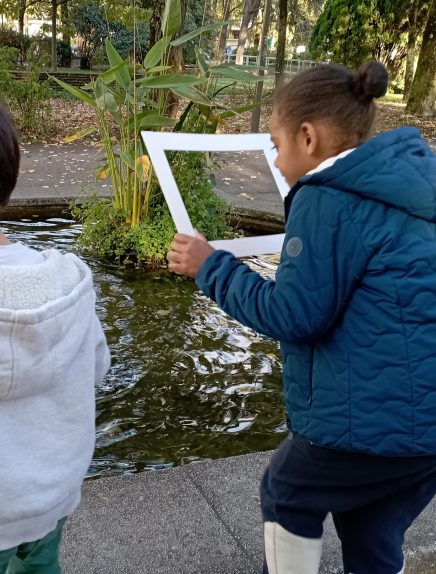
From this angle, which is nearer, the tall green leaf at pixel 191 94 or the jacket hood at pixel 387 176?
the jacket hood at pixel 387 176

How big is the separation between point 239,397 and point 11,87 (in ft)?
28.9

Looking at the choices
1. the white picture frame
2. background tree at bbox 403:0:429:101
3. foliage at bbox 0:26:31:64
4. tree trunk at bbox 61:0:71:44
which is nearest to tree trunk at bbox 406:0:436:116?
background tree at bbox 403:0:429:101

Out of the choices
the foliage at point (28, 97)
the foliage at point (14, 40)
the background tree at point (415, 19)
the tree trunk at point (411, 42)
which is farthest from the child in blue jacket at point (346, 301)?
the foliage at point (14, 40)

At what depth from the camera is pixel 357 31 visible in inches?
749

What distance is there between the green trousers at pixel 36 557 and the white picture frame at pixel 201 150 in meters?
0.76

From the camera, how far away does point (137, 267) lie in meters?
5.21

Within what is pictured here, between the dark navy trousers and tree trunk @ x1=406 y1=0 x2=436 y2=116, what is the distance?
1569 cm

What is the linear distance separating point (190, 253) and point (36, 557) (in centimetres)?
74

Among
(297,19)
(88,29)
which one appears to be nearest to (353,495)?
(88,29)

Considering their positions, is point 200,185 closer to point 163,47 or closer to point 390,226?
point 163,47

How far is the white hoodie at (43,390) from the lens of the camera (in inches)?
44.4

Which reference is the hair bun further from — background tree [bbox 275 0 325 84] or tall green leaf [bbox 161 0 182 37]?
background tree [bbox 275 0 325 84]

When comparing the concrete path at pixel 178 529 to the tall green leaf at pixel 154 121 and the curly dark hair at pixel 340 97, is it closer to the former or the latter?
the curly dark hair at pixel 340 97

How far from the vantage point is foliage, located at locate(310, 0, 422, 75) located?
60.5ft
